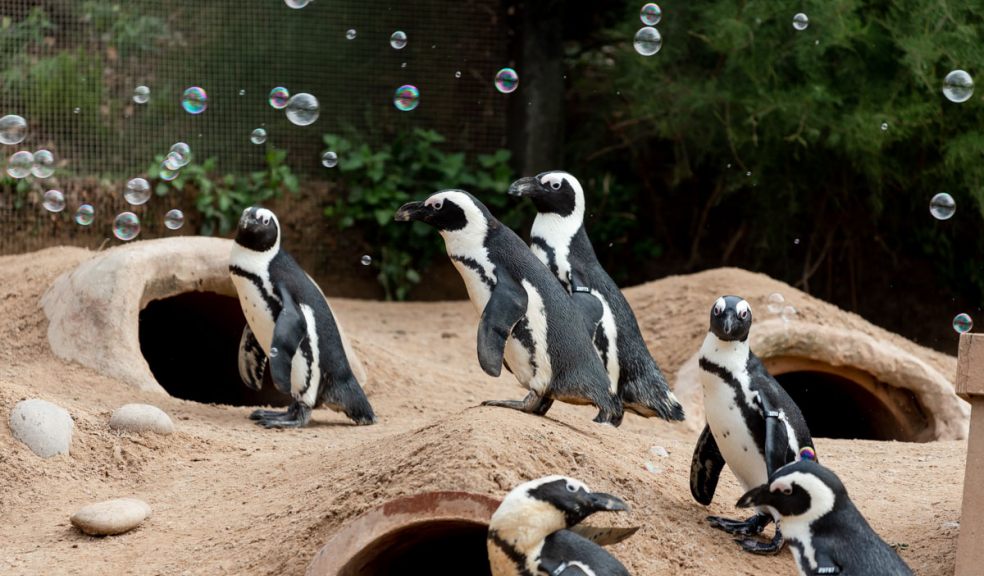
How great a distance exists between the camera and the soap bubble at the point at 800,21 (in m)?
7.20

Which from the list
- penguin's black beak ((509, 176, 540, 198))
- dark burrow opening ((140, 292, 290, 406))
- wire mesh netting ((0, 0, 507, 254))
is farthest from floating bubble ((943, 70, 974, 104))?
wire mesh netting ((0, 0, 507, 254))

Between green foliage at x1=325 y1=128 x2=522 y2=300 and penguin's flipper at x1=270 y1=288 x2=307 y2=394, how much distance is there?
445 cm

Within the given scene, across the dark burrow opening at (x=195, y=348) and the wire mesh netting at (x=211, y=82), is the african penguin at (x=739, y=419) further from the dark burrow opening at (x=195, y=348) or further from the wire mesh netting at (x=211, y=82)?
the wire mesh netting at (x=211, y=82)

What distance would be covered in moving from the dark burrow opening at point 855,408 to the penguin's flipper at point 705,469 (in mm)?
3337

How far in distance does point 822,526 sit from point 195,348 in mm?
5342

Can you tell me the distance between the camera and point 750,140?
943 cm

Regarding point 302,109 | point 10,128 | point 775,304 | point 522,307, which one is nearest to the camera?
point 522,307

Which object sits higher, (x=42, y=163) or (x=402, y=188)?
(x=42, y=163)

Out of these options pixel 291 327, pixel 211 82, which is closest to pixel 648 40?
pixel 291 327

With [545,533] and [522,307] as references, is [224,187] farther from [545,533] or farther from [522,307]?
[545,533]

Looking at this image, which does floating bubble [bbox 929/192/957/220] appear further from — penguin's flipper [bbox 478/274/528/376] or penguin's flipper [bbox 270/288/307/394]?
penguin's flipper [bbox 270/288/307/394]

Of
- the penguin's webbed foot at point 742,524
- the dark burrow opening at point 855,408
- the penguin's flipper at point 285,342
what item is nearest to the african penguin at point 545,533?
the penguin's webbed foot at point 742,524

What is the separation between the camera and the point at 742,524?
3.95 m

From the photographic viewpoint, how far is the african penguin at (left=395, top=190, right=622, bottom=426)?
169 inches
